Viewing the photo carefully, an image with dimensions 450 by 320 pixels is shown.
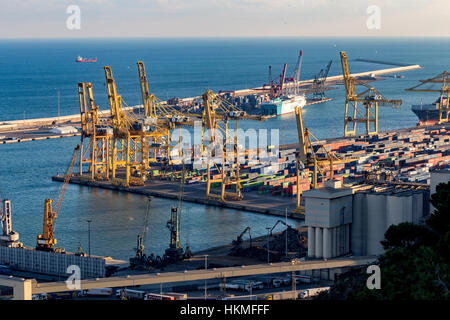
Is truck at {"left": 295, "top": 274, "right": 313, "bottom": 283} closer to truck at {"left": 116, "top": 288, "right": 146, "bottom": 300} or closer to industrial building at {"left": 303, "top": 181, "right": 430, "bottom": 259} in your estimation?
industrial building at {"left": 303, "top": 181, "right": 430, "bottom": 259}

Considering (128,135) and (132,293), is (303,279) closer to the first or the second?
(132,293)

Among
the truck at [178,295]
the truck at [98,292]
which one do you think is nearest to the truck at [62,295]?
the truck at [98,292]

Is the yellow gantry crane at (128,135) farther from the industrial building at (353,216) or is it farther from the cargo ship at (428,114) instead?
the cargo ship at (428,114)

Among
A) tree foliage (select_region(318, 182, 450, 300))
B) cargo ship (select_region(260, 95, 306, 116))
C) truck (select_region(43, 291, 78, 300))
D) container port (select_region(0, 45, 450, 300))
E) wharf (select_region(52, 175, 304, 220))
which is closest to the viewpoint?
tree foliage (select_region(318, 182, 450, 300))

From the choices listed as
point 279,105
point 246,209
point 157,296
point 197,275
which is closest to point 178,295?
point 157,296

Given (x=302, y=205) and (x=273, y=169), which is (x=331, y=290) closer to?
(x=302, y=205)

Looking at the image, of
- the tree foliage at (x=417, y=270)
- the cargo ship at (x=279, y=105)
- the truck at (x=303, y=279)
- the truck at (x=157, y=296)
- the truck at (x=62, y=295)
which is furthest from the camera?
the cargo ship at (x=279, y=105)

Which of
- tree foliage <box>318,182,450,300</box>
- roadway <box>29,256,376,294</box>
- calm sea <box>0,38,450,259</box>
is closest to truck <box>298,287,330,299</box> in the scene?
roadway <box>29,256,376,294</box>

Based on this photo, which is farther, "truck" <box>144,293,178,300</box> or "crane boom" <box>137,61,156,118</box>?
"crane boom" <box>137,61,156,118</box>
